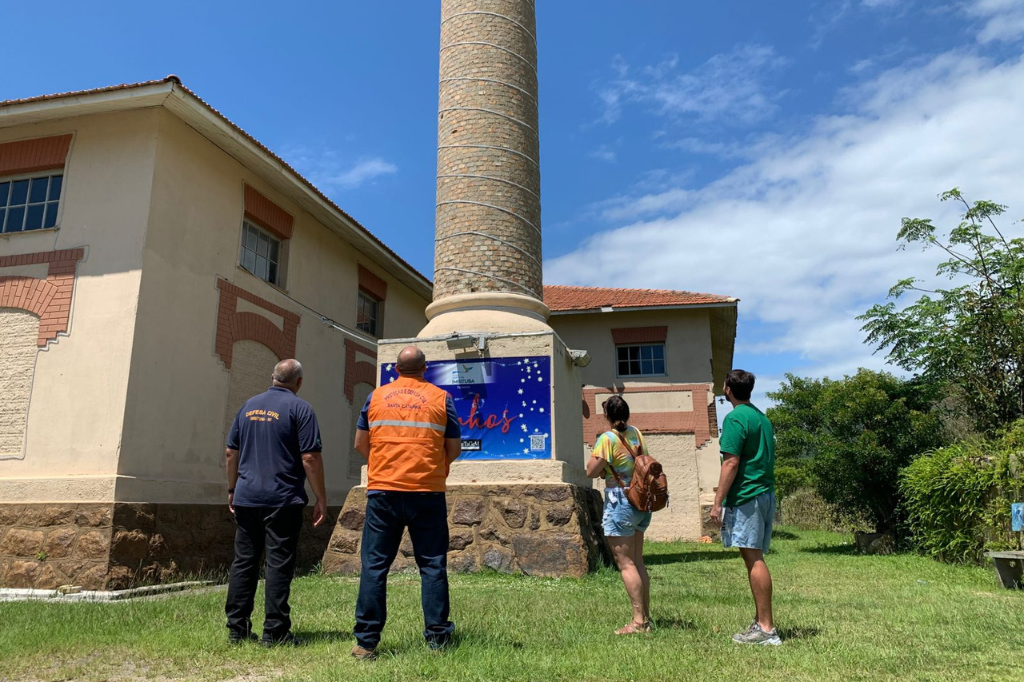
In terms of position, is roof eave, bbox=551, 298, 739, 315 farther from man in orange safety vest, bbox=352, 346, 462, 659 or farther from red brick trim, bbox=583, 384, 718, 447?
man in orange safety vest, bbox=352, 346, 462, 659

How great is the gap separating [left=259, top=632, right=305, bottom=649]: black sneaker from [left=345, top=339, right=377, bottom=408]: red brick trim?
8979mm

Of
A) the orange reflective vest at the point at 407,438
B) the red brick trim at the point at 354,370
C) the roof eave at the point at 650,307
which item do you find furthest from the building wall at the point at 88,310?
the roof eave at the point at 650,307

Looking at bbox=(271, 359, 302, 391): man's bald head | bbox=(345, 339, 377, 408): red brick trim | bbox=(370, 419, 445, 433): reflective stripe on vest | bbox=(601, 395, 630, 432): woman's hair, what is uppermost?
bbox=(345, 339, 377, 408): red brick trim

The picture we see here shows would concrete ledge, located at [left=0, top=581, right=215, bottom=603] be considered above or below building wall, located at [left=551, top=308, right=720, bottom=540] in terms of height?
below

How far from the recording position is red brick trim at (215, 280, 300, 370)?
33.4 ft

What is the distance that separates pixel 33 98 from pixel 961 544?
13397mm

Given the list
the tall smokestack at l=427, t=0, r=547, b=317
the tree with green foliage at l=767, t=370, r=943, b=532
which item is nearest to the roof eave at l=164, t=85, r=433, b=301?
the tall smokestack at l=427, t=0, r=547, b=317

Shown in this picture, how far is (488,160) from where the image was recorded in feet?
36.1

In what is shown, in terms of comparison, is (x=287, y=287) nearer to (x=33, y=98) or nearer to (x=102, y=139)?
(x=102, y=139)

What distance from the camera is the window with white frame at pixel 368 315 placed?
14367mm

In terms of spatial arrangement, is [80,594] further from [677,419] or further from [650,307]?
[650,307]

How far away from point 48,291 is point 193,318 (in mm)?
1657

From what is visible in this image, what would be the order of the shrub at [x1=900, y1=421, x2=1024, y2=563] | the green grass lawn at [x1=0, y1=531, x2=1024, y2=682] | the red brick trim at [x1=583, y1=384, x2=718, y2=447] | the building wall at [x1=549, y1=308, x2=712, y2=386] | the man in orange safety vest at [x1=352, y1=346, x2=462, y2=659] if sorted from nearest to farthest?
the green grass lawn at [x1=0, y1=531, x2=1024, y2=682]
the man in orange safety vest at [x1=352, y1=346, x2=462, y2=659]
the shrub at [x1=900, y1=421, x2=1024, y2=563]
the red brick trim at [x1=583, y1=384, x2=718, y2=447]
the building wall at [x1=549, y1=308, x2=712, y2=386]

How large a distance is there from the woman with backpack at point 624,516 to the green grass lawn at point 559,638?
0.22 metres
